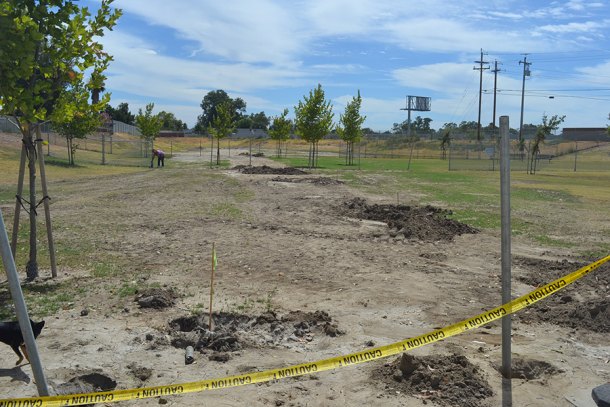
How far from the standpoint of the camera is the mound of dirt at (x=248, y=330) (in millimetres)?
6227

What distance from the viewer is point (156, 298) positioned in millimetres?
7512

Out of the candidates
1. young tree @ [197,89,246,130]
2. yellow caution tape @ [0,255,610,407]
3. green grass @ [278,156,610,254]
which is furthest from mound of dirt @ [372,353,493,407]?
young tree @ [197,89,246,130]

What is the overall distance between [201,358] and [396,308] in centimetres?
297

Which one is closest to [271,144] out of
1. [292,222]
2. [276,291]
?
[292,222]

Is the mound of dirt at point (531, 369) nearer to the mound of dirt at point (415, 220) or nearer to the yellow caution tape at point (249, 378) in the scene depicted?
the yellow caution tape at point (249, 378)

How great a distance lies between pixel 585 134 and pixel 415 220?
3783 inches

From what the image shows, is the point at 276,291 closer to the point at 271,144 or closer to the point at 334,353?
the point at 334,353

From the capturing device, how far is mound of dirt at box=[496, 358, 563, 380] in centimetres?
560

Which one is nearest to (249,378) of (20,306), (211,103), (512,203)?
(20,306)

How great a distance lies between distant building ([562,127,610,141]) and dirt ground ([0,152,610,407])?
3531 inches

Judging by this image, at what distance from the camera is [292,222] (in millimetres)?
14773

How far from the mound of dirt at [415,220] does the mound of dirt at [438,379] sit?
7.26 m

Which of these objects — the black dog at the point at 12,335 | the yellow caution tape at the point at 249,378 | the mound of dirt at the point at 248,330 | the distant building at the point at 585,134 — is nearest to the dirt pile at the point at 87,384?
the black dog at the point at 12,335

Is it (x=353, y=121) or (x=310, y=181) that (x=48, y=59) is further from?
(x=353, y=121)
